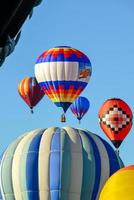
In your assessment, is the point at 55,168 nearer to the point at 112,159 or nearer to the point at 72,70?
the point at 112,159

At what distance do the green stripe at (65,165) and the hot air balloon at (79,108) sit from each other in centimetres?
1518

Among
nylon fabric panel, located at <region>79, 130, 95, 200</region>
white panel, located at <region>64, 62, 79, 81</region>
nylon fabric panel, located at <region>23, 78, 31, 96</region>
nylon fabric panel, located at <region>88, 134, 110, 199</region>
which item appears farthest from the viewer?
nylon fabric panel, located at <region>23, 78, 31, 96</region>

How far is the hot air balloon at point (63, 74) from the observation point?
129 feet

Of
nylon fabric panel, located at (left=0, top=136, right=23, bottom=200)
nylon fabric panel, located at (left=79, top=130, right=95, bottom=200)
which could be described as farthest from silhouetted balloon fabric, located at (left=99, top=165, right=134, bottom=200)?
nylon fabric panel, located at (left=0, top=136, right=23, bottom=200)

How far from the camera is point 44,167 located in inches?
1321

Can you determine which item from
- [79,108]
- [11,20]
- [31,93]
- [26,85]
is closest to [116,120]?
[31,93]

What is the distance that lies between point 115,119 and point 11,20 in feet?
117

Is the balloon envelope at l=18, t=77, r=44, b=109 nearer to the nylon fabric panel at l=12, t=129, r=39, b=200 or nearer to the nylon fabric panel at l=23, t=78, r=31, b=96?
the nylon fabric panel at l=23, t=78, r=31, b=96

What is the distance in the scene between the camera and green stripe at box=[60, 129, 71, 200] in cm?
3294

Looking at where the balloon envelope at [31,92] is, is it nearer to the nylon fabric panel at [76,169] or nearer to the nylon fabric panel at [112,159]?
the nylon fabric panel at [76,169]

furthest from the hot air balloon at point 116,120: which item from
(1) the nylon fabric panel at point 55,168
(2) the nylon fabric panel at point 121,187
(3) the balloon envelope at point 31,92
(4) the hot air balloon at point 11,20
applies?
(4) the hot air balloon at point 11,20

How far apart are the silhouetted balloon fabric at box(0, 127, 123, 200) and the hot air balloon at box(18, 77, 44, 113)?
413 inches

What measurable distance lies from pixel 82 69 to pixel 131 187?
19.3m

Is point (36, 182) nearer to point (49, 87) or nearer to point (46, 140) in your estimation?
point (46, 140)
